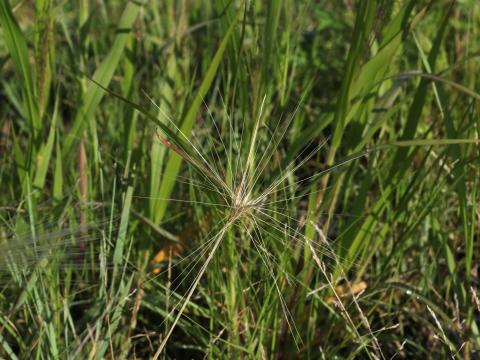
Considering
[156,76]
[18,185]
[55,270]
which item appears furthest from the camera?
[156,76]

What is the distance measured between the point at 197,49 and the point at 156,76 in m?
0.45

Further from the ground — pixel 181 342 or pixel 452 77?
pixel 452 77

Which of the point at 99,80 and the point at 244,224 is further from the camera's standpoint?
the point at 99,80

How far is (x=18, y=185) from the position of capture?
1821 mm

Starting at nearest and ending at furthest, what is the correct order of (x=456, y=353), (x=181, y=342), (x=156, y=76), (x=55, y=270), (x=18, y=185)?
(x=456, y=353)
(x=55, y=270)
(x=181, y=342)
(x=18, y=185)
(x=156, y=76)

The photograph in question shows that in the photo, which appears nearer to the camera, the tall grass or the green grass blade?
the tall grass

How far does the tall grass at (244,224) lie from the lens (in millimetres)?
1381

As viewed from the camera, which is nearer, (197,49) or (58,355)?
(58,355)

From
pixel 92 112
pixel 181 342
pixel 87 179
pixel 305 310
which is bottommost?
pixel 181 342

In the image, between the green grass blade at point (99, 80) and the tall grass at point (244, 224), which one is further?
the green grass blade at point (99, 80)

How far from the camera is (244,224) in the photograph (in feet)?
4.09

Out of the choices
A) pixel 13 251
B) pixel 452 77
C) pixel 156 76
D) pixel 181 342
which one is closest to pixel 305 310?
pixel 181 342

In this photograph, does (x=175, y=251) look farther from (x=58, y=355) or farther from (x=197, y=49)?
(x=197, y=49)

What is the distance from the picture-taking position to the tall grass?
54.4 inches
